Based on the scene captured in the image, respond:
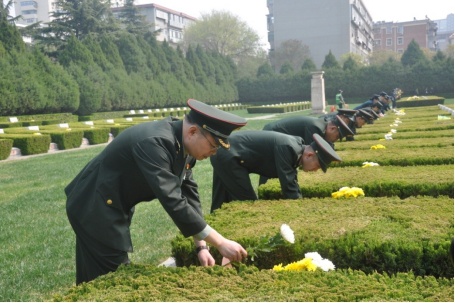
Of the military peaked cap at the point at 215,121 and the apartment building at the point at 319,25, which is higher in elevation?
the apartment building at the point at 319,25

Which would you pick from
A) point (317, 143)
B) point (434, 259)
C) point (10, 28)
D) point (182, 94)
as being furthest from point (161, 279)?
point (182, 94)

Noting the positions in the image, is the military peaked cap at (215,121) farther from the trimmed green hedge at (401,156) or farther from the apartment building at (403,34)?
the apartment building at (403,34)

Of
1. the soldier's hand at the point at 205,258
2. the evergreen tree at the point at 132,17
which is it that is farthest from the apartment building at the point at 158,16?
the soldier's hand at the point at 205,258

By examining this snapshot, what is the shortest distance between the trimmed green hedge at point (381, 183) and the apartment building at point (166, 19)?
8033cm

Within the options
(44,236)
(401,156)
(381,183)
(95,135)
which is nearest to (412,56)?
(95,135)

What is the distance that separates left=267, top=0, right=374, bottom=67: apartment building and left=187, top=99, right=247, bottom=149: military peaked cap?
6722cm

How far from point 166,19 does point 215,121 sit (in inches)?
3604

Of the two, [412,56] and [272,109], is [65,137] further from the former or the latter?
[412,56]

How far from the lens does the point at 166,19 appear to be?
9138cm

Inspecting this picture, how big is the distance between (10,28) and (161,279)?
27081 millimetres

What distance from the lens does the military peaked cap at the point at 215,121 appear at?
2814 mm

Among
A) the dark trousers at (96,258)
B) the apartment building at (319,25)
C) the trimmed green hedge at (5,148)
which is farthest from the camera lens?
the apartment building at (319,25)

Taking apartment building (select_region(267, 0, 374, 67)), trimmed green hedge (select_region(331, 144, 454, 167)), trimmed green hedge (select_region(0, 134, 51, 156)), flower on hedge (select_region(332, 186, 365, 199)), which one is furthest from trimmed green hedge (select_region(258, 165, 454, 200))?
apartment building (select_region(267, 0, 374, 67))

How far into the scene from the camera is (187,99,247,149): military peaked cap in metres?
2.81
